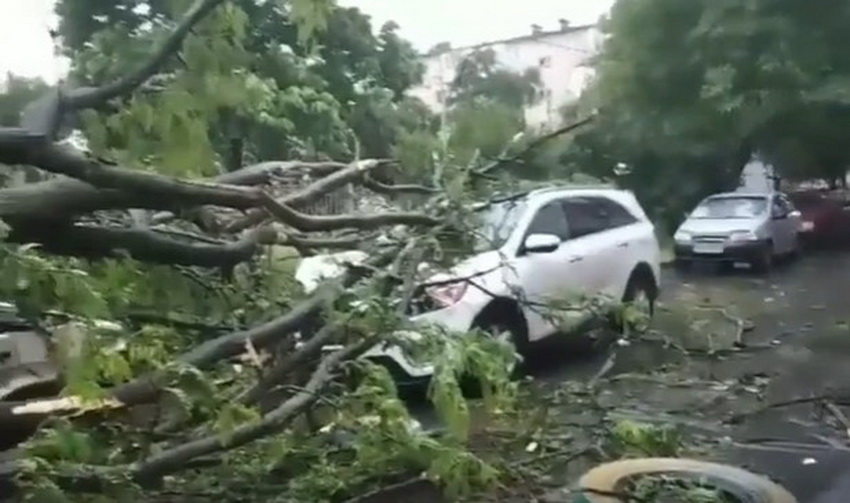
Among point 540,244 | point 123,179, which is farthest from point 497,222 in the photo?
point 123,179

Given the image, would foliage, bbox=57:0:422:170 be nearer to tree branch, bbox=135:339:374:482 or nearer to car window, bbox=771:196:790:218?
tree branch, bbox=135:339:374:482

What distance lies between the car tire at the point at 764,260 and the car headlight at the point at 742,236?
0.17 ft

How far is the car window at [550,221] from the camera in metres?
2.47


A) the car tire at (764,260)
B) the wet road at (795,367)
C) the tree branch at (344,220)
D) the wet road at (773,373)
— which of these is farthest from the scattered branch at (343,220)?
the car tire at (764,260)

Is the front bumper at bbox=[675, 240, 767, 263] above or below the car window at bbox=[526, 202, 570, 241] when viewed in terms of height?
below

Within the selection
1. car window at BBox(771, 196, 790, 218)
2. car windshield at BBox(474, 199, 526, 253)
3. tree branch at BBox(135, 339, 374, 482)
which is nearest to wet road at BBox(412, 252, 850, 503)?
car window at BBox(771, 196, 790, 218)

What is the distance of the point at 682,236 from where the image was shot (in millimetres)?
2480

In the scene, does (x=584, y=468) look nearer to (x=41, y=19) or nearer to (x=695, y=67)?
(x=695, y=67)

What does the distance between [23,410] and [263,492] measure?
441 millimetres

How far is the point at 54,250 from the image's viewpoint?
136cm

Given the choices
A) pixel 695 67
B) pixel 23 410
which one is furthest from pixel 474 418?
pixel 695 67

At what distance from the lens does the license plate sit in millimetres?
2402

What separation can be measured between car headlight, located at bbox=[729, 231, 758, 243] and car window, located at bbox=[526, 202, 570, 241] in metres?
0.38

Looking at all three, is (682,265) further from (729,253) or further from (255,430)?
(255,430)
